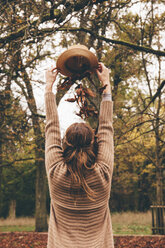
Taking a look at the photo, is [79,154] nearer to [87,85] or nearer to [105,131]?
[105,131]

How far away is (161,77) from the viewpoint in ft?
33.7

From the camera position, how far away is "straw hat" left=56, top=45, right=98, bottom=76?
1.77 meters

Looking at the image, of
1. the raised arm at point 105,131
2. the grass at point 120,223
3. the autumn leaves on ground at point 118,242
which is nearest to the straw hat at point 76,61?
the raised arm at point 105,131

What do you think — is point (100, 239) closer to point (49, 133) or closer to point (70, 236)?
point (70, 236)

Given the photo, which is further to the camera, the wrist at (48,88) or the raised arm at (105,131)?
the wrist at (48,88)

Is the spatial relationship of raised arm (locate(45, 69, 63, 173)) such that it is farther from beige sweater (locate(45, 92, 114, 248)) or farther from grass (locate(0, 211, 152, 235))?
grass (locate(0, 211, 152, 235))

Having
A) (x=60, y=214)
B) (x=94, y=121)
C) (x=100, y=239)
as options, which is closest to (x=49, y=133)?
(x=60, y=214)

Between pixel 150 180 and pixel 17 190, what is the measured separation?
35.1 ft

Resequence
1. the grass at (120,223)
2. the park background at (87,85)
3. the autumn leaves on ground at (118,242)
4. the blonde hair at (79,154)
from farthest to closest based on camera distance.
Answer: the grass at (120,223)
the autumn leaves on ground at (118,242)
the park background at (87,85)
the blonde hair at (79,154)

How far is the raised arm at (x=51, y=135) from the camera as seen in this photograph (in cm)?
160

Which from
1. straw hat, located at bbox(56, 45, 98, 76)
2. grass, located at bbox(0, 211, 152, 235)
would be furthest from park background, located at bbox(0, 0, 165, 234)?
straw hat, located at bbox(56, 45, 98, 76)

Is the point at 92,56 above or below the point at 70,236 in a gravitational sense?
above

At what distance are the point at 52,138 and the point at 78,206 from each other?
0.47 m

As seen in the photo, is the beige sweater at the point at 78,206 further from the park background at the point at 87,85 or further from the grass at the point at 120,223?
the grass at the point at 120,223
